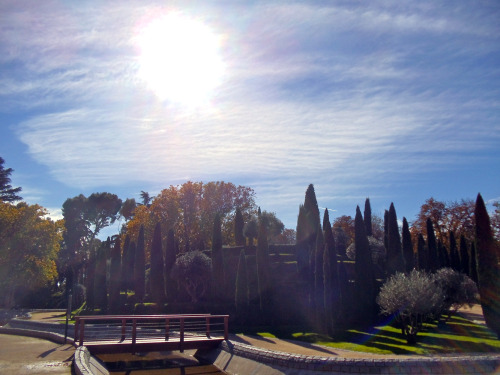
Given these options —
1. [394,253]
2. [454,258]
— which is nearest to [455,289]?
[394,253]

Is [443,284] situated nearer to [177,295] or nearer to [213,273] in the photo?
[213,273]

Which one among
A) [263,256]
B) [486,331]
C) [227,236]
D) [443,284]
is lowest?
[486,331]

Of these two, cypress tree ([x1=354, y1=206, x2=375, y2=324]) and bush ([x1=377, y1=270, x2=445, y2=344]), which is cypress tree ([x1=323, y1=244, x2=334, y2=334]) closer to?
bush ([x1=377, y1=270, x2=445, y2=344])

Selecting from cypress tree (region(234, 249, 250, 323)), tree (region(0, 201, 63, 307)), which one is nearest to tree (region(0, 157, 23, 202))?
tree (region(0, 201, 63, 307))

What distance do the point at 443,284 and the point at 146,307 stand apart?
829 inches

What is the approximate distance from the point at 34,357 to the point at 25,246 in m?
23.8

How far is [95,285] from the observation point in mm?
39750

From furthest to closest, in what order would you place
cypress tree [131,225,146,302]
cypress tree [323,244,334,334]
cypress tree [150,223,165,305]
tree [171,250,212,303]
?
cypress tree [131,225,146,302]
cypress tree [150,223,165,305]
tree [171,250,212,303]
cypress tree [323,244,334,334]

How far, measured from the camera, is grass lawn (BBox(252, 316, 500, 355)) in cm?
1684

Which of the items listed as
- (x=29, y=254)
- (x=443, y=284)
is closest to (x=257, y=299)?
(x=443, y=284)

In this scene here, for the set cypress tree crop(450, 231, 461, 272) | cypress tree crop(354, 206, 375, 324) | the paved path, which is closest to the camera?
the paved path

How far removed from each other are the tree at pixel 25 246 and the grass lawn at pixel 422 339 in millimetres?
23239

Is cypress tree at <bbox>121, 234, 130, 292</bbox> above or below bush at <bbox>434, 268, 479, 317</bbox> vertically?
above

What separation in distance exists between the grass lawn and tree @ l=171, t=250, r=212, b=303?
10.7 metres
